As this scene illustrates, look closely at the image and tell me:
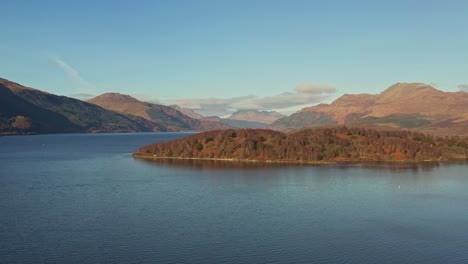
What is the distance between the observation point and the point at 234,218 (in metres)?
62.6

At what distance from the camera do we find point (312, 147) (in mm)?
164125

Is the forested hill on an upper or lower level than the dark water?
upper

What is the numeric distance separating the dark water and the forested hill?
155 ft

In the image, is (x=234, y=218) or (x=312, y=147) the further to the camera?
(x=312, y=147)

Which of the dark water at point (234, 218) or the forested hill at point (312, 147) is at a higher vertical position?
the forested hill at point (312, 147)

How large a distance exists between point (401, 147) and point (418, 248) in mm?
123809

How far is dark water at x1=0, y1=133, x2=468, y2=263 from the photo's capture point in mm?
47500

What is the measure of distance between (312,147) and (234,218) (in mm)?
106294

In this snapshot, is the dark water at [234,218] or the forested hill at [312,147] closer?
the dark water at [234,218]

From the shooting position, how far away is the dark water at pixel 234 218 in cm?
4750

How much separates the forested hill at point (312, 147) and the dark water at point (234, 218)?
155ft

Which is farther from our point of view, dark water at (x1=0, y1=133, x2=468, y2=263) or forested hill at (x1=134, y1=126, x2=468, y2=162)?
forested hill at (x1=134, y1=126, x2=468, y2=162)

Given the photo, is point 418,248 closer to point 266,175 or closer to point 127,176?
point 266,175

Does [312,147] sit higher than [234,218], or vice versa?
[312,147]
